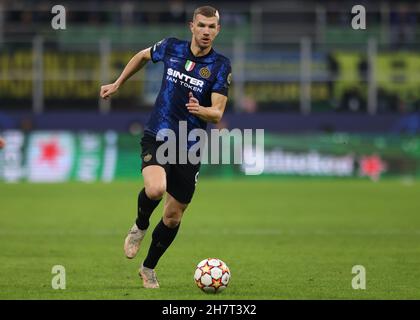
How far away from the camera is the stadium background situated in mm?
27047

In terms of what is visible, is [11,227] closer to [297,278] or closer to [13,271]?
[13,271]

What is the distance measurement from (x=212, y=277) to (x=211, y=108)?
1.62m

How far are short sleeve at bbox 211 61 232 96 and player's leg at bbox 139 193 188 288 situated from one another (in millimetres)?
1178

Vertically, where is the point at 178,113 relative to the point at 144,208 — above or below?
above

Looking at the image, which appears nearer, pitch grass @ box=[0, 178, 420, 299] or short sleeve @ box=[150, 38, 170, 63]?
pitch grass @ box=[0, 178, 420, 299]

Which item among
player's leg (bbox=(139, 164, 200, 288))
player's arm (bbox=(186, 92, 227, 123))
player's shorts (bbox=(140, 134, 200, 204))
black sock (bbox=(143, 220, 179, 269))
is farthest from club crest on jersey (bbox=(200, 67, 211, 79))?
black sock (bbox=(143, 220, 179, 269))

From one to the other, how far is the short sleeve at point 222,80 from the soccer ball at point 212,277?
1.71 m

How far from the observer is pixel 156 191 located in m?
10.1

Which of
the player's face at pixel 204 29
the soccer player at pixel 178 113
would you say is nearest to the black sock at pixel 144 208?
the soccer player at pixel 178 113

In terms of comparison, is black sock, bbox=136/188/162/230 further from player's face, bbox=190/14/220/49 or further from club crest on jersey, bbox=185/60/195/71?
player's face, bbox=190/14/220/49

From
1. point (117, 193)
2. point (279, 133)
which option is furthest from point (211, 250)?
point (279, 133)

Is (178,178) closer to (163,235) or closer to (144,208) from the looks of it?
(144,208)

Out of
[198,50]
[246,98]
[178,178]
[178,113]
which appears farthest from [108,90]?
[246,98]
